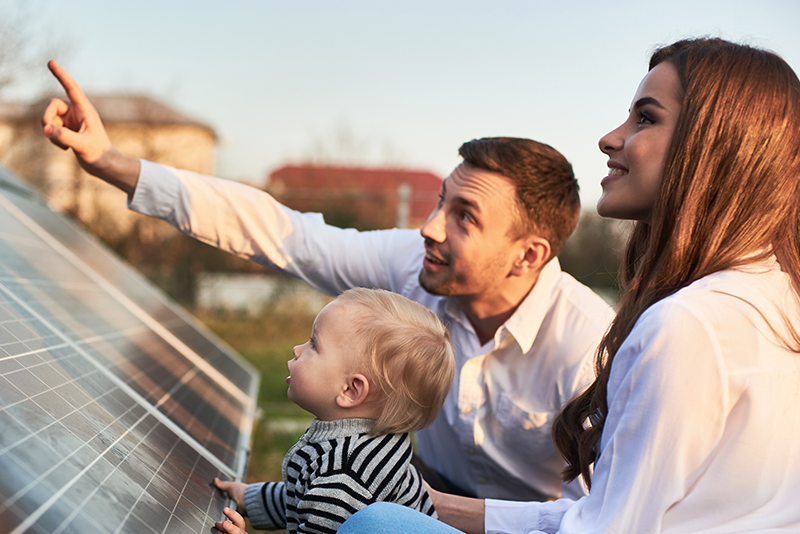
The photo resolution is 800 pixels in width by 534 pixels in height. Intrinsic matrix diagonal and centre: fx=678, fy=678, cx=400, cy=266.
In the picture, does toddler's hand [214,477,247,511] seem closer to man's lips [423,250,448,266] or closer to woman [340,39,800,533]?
woman [340,39,800,533]

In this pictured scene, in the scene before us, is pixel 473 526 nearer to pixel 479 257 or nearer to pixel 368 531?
pixel 368 531

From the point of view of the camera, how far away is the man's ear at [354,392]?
1.82 metres

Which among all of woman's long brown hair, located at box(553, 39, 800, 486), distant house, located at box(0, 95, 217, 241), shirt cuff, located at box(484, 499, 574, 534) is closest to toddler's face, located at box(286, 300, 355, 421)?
shirt cuff, located at box(484, 499, 574, 534)

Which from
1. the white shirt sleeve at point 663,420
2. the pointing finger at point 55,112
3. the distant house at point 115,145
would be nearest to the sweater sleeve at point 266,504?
the white shirt sleeve at point 663,420

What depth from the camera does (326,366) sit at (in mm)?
1860

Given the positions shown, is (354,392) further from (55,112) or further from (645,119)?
(55,112)

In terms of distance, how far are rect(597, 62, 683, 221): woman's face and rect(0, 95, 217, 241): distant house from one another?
1051 centimetres

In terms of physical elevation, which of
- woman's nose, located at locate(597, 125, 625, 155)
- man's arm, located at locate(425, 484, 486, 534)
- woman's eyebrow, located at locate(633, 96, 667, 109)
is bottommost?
man's arm, located at locate(425, 484, 486, 534)

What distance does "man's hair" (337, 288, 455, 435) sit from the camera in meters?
1.83

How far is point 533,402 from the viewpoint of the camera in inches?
109

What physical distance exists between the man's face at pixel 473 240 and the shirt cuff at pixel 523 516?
102 centimetres

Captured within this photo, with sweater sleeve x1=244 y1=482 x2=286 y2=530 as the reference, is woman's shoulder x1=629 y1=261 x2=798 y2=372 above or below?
above

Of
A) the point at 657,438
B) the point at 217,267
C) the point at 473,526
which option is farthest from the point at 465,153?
the point at 217,267

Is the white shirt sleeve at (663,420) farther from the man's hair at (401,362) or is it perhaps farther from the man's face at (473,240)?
the man's face at (473,240)
